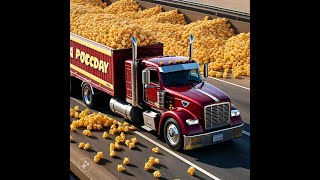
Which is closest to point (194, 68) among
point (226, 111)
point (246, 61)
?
point (226, 111)

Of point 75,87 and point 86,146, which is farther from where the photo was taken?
point 75,87

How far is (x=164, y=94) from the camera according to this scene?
12703 millimetres

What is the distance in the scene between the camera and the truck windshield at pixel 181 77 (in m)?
12.9

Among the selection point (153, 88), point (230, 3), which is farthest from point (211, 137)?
point (230, 3)

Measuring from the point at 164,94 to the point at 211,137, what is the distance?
183 centimetres

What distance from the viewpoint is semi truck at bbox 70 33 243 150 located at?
11.9 meters

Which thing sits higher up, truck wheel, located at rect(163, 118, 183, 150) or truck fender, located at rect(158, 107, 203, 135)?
truck fender, located at rect(158, 107, 203, 135)

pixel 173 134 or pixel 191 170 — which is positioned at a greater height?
pixel 173 134

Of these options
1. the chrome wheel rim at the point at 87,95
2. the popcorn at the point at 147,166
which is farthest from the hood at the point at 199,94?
the chrome wheel rim at the point at 87,95

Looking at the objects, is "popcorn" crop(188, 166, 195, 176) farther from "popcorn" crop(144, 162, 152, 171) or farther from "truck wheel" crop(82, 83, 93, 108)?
"truck wheel" crop(82, 83, 93, 108)

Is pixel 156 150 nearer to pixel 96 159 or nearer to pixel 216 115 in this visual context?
pixel 96 159

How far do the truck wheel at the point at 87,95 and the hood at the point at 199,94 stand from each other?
4.57 m

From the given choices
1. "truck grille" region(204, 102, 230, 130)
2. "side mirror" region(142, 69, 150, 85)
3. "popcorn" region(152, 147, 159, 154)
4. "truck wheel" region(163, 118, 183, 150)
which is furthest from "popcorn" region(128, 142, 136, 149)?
"truck grille" region(204, 102, 230, 130)
